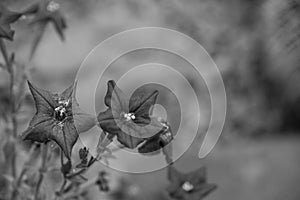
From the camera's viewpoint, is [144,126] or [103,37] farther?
[103,37]

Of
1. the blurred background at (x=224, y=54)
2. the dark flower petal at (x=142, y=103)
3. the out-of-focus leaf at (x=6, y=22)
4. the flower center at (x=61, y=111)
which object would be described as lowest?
the flower center at (x=61, y=111)

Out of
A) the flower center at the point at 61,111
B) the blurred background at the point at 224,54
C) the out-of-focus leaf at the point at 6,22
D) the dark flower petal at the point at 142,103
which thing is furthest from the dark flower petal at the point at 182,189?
the blurred background at the point at 224,54

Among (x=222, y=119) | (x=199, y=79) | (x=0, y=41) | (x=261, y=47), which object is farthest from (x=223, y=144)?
(x=0, y=41)

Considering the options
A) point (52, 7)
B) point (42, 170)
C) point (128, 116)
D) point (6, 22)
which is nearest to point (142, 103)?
point (128, 116)

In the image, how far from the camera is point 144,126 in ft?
5.78

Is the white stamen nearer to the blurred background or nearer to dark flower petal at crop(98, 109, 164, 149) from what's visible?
dark flower petal at crop(98, 109, 164, 149)

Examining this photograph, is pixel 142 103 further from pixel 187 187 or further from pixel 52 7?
pixel 52 7

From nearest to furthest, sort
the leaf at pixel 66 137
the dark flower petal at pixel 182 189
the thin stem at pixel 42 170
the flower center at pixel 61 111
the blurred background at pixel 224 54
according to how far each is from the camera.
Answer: the leaf at pixel 66 137 → the flower center at pixel 61 111 → the thin stem at pixel 42 170 → the dark flower petal at pixel 182 189 → the blurred background at pixel 224 54

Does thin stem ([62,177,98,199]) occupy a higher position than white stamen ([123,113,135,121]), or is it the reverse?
white stamen ([123,113,135,121])

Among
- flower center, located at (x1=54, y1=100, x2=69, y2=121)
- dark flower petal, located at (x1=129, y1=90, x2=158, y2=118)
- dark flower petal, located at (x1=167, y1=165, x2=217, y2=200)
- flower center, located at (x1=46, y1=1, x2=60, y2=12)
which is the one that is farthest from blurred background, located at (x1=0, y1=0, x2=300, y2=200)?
flower center, located at (x1=54, y1=100, x2=69, y2=121)

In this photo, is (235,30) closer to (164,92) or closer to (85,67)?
(164,92)

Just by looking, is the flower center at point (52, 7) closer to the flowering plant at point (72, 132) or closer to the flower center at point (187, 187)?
the flowering plant at point (72, 132)

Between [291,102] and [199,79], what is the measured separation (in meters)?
0.76

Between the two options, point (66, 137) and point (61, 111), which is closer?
point (66, 137)
